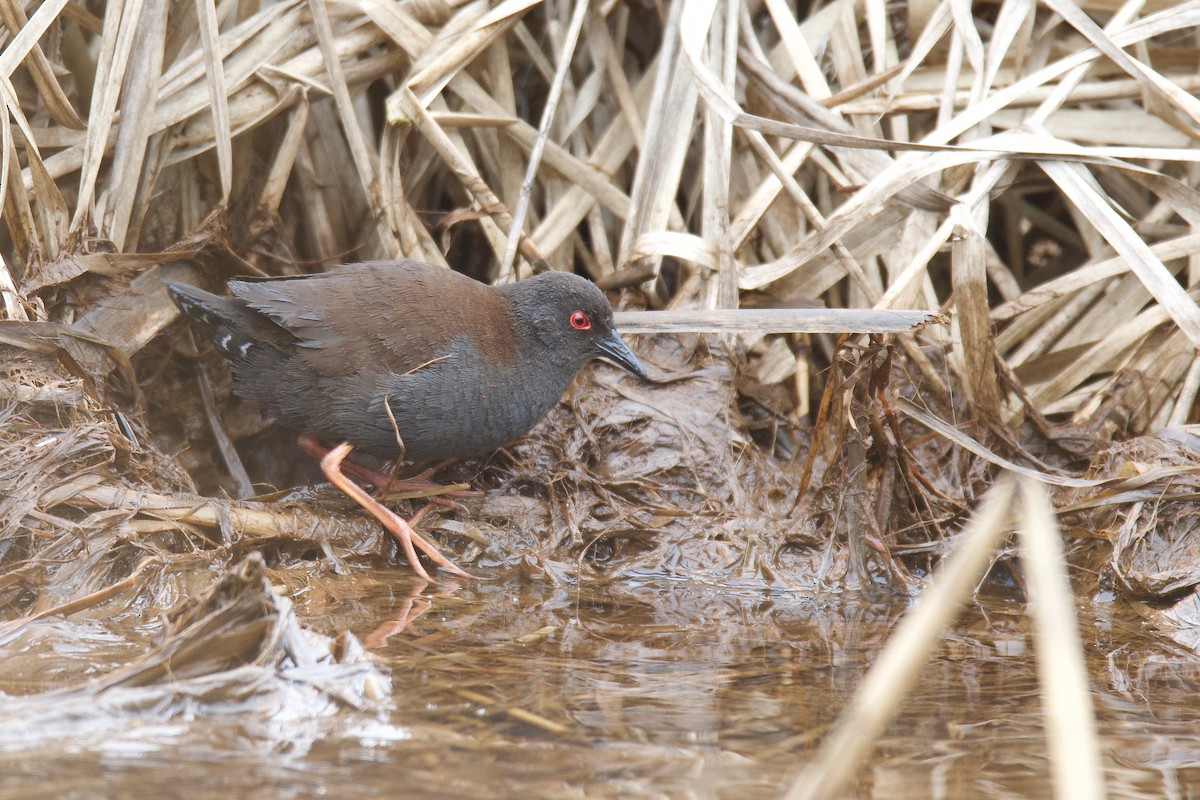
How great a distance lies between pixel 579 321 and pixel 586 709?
1852 mm

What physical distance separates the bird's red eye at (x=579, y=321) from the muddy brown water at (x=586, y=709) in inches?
39.9

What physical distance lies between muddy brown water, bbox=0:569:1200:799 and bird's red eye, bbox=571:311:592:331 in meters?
1.01

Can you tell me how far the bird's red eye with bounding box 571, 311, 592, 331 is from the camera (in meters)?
4.21

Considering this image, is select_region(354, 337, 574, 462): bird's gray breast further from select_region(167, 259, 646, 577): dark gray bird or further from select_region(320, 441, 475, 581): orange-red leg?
select_region(320, 441, 475, 581): orange-red leg

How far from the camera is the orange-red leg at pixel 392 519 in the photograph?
3832mm

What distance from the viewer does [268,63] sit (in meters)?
4.39

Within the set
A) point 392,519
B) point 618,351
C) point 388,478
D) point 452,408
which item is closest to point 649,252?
point 618,351

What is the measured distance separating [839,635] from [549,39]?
300 cm

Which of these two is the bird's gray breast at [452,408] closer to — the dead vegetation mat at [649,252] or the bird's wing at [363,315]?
the bird's wing at [363,315]

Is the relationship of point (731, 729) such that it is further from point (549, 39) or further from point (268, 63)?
point (549, 39)

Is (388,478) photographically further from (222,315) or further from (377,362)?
(222,315)

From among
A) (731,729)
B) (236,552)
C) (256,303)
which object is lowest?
(731,729)

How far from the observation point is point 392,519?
3887 millimetres

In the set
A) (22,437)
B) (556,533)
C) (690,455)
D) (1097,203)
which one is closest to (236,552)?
(22,437)
